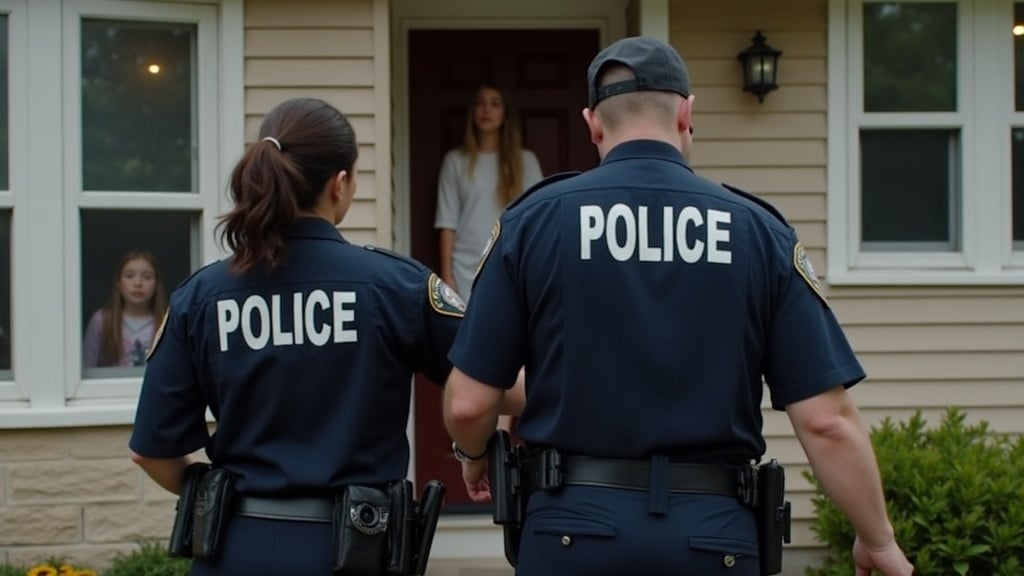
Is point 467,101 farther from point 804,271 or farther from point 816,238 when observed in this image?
point 804,271

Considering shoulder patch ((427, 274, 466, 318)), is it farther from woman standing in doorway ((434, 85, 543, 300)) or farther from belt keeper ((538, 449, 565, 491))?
woman standing in doorway ((434, 85, 543, 300))

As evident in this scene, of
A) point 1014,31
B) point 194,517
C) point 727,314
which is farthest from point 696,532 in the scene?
point 1014,31

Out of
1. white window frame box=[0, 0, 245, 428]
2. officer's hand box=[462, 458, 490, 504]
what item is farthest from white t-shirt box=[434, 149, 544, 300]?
officer's hand box=[462, 458, 490, 504]

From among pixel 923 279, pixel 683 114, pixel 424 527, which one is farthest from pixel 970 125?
pixel 424 527

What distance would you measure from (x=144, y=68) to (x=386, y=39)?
108 centimetres

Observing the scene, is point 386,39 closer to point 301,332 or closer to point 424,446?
point 424,446

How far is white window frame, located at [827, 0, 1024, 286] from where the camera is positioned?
19.1 feet

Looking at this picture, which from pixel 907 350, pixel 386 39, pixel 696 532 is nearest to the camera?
pixel 696 532

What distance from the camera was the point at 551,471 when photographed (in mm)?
2592

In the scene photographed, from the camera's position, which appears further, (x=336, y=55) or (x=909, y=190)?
(x=909, y=190)

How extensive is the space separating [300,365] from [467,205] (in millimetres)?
3490

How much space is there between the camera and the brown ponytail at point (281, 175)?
105 inches

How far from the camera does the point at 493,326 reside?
2611 mm

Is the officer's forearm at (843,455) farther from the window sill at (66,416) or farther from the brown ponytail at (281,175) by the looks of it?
the window sill at (66,416)
